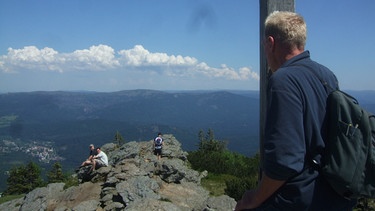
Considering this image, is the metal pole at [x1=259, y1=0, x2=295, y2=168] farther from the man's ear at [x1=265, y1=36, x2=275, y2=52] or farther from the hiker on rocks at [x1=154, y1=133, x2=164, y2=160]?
the hiker on rocks at [x1=154, y1=133, x2=164, y2=160]

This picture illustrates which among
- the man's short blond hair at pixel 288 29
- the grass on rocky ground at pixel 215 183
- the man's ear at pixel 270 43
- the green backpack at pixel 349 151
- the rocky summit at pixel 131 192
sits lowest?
the grass on rocky ground at pixel 215 183

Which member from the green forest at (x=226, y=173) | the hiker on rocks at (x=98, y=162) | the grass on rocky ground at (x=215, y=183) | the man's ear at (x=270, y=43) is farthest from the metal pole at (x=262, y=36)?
the hiker on rocks at (x=98, y=162)

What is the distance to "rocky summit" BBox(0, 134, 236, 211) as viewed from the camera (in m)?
11.5

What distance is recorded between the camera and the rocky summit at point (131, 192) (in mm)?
11504

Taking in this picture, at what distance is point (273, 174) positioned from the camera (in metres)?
2.30

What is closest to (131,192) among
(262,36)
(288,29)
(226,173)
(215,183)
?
(215,183)

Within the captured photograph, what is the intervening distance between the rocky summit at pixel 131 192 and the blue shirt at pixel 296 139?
7.67 metres

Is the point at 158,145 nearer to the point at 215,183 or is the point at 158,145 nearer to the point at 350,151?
the point at 215,183

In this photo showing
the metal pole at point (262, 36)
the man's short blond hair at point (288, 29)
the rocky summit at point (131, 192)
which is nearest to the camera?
the man's short blond hair at point (288, 29)

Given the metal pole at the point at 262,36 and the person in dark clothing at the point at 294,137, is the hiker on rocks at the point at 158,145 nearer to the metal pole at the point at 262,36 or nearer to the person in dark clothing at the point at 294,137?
the metal pole at the point at 262,36

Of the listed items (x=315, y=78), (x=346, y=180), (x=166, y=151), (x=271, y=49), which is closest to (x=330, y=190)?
(x=346, y=180)

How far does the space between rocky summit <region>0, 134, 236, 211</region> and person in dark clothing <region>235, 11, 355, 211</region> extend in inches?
301

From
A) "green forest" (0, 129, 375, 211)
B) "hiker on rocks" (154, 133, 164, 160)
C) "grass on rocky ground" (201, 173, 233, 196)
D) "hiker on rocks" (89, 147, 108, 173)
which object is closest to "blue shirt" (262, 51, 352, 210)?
"green forest" (0, 129, 375, 211)

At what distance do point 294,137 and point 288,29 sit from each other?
0.79 meters
